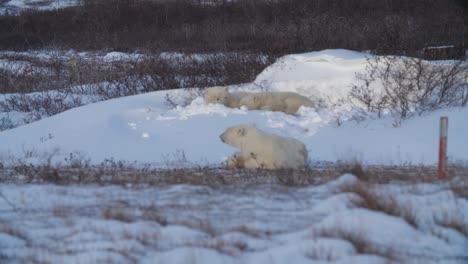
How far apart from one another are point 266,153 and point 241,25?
2008 cm

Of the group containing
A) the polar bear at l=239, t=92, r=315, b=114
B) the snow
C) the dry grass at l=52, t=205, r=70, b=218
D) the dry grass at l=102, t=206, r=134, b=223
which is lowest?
the snow

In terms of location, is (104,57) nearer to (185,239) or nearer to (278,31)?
(278,31)

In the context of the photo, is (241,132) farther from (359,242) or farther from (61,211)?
(359,242)

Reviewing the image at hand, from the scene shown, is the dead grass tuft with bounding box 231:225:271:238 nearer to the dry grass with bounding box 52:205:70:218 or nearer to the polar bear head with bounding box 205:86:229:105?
the dry grass with bounding box 52:205:70:218

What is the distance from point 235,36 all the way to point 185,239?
65.9ft

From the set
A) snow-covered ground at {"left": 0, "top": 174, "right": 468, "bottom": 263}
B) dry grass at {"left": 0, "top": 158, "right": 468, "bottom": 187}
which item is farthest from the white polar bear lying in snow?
snow-covered ground at {"left": 0, "top": 174, "right": 468, "bottom": 263}

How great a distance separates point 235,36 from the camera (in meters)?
22.8

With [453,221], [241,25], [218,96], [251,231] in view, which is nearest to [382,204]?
[453,221]

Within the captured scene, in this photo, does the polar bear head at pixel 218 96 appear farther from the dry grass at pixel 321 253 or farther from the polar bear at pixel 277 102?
the dry grass at pixel 321 253

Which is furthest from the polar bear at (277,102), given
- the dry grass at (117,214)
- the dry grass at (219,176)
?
the dry grass at (117,214)

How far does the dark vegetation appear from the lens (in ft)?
58.9

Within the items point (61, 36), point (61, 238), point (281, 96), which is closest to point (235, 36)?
point (61, 36)

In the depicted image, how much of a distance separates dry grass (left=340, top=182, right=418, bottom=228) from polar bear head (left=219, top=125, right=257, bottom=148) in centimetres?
249

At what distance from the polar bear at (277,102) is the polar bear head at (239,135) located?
412 cm
